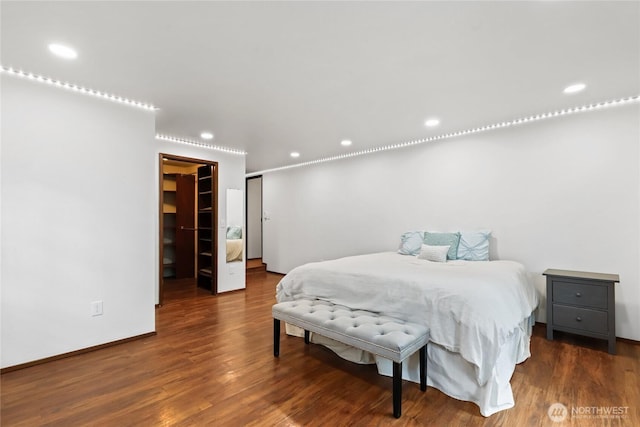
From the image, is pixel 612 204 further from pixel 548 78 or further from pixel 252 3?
pixel 252 3

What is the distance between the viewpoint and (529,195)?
356 cm

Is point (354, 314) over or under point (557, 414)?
over

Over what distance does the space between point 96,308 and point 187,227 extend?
341 centimetres

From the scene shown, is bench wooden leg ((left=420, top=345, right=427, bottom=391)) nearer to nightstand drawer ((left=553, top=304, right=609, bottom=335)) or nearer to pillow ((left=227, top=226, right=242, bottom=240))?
nightstand drawer ((left=553, top=304, right=609, bottom=335))

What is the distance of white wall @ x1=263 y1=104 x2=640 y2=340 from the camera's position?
3.04 m

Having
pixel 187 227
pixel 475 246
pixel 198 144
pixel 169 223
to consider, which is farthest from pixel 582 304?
pixel 169 223

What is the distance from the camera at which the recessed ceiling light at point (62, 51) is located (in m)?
2.06

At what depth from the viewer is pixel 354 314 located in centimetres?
248

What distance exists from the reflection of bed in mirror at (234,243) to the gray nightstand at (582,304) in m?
4.25

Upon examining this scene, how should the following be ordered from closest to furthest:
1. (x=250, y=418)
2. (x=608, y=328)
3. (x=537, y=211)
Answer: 1. (x=250, y=418)
2. (x=608, y=328)
3. (x=537, y=211)

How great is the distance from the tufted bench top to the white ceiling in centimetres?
192

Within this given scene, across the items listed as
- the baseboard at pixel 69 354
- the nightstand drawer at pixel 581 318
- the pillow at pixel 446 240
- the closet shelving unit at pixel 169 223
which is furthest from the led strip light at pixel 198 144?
the nightstand drawer at pixel 581 318

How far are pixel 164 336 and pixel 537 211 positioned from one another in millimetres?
4327

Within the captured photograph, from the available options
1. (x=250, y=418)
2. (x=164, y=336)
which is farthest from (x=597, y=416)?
(x=164, y=336)
